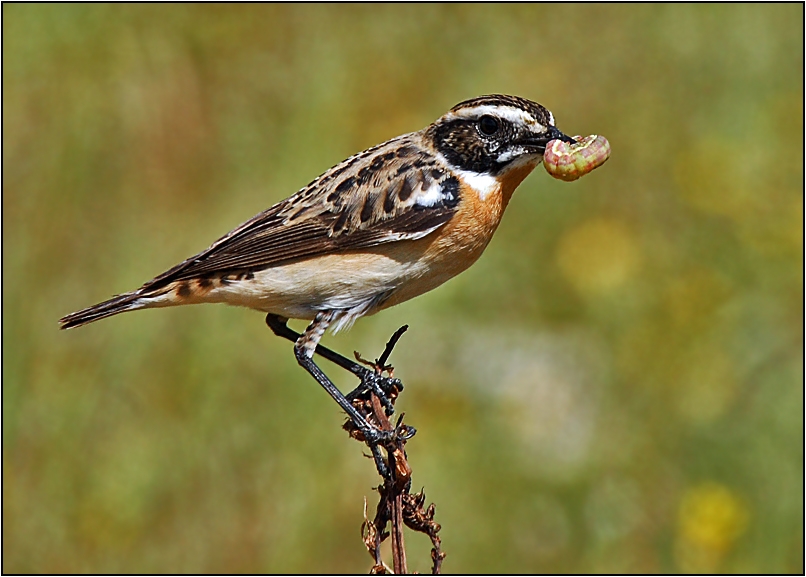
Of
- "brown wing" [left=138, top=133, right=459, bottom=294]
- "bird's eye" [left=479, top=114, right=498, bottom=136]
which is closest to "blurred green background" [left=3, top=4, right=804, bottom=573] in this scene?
"brown wing" [left=138, top=133, right=459, bottom=294]

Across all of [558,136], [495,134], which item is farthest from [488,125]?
[558,136]

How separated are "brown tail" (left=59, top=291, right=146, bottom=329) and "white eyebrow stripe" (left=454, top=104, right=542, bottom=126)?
1.98 m

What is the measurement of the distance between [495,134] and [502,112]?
126 mm

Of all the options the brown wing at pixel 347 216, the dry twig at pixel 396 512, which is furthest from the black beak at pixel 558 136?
the dry twig at pixel 396 512

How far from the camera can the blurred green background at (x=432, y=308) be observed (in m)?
7.07

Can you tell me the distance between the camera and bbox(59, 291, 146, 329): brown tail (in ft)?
19.2

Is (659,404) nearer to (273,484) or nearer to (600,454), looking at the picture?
(600,454)

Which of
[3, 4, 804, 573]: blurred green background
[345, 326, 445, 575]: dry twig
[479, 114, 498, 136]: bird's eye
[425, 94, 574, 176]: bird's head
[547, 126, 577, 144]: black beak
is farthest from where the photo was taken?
[3, 4, 804, 573]: blurred green background

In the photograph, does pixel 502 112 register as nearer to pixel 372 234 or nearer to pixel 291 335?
pixel 372 234

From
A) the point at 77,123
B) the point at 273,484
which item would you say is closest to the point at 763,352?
the point at 273,484

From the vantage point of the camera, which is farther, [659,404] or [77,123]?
[77,123]

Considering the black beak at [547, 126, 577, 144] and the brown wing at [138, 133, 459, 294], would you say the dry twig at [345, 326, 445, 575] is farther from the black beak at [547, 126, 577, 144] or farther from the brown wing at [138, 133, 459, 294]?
the black beak at [547, 126, 577, 144]

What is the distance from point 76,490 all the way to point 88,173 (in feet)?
8.96

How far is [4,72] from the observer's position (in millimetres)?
8609
